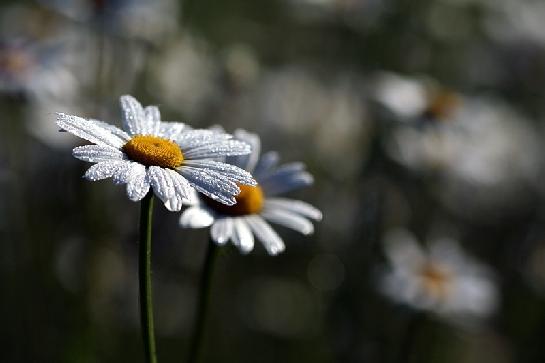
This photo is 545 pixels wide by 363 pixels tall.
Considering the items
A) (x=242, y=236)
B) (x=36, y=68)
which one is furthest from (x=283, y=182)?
(x=36, y=68)

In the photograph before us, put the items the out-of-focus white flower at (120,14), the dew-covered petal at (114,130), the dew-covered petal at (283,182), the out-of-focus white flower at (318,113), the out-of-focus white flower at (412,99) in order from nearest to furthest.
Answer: the dew-covered petal at (114,130), the dew-covered petal at (283,182), the out-of-focus white flower at (412,99), the out-of-focus white flower at (120,14), the out-of-focus white flower at (318,113)

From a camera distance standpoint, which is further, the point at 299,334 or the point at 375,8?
the point at 375,8

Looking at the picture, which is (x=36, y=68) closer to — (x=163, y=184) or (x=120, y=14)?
(x=120, y=14)

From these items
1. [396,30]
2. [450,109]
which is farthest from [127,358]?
[396,30]

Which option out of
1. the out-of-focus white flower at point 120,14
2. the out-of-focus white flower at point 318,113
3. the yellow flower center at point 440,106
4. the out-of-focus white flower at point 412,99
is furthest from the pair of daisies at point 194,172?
the out-of-focus white flower at point 318,113

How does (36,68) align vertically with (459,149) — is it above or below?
below

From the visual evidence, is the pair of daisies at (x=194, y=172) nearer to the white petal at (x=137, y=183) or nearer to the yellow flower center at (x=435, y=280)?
the white petal at (x=137, y=183)

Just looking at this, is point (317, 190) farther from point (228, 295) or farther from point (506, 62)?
point (506, 62)

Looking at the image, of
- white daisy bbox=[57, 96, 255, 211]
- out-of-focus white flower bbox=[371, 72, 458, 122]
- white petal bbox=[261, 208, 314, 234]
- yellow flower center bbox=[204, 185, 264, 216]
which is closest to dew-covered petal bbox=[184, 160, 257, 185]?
white daisy bbox=[57, 96, 255, 211]
